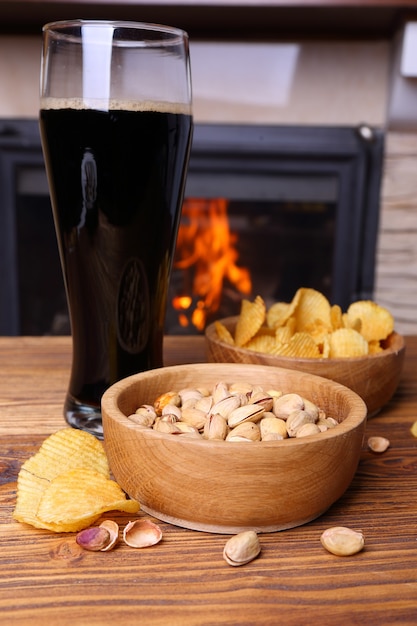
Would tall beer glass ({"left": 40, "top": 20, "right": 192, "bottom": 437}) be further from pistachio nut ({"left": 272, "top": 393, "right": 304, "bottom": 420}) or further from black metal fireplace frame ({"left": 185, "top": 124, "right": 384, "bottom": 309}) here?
black metal fireplace frame ({"left": 185, "top": 124, "right": 384, "bottom": 309})

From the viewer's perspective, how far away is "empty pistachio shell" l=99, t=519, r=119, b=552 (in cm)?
44

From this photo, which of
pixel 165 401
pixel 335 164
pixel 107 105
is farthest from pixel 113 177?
pixel 335 164

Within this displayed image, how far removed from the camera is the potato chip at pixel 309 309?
0.73 metres

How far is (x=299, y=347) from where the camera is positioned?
0.65 m

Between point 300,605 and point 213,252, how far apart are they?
1.67 meters

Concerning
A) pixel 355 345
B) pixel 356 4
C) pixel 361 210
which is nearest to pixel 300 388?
pixel 355 345

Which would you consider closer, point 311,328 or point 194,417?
point 194,417

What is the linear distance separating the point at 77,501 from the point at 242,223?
1.61m

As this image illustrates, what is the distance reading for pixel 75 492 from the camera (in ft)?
1.51

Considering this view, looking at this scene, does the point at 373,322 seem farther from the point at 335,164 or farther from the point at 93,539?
the point at 335,164

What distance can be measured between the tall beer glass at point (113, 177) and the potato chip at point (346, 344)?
0.16 metres

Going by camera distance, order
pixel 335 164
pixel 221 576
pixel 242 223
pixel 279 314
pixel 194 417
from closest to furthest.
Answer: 1. pixel 221 576
2. pixel 194 417
3. pixel 279 314
4. pixel 335 164
5. pixel 242 223

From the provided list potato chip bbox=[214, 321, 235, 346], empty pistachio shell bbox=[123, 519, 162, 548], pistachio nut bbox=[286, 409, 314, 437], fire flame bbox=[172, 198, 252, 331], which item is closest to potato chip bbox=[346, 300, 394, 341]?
potato chip bbox=[214, 321, 235, 346]

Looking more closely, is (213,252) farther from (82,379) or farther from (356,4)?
(82,379)
